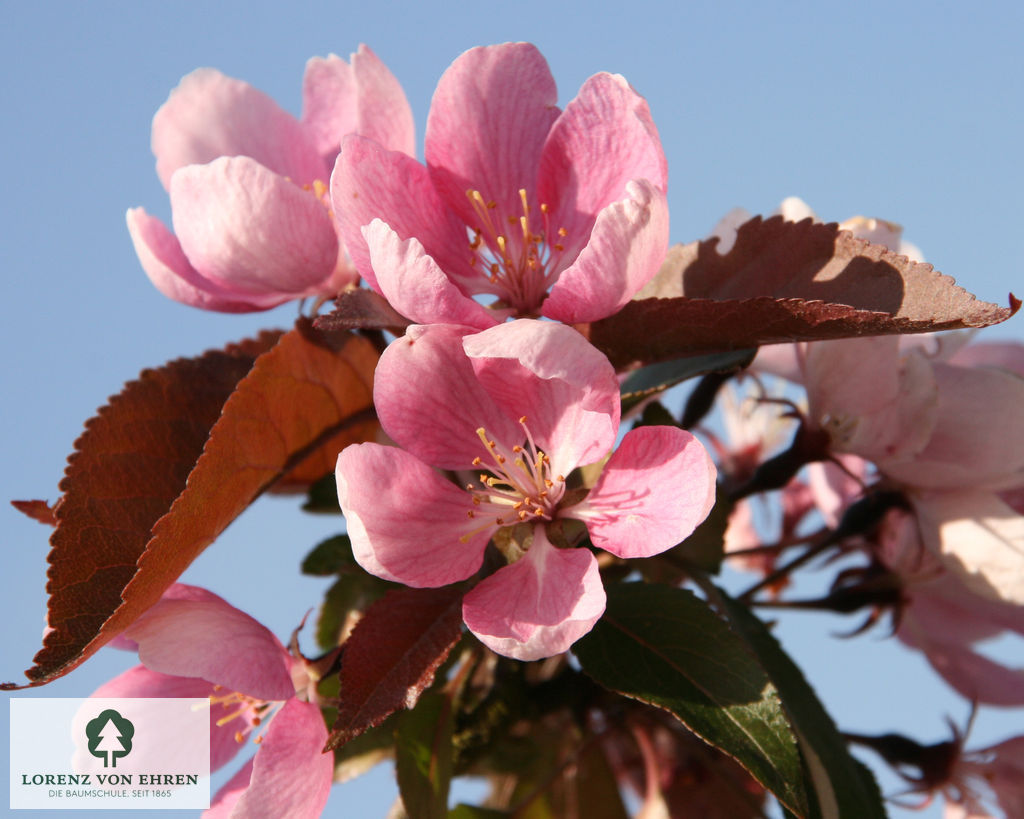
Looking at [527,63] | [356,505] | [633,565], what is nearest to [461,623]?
[356,505]

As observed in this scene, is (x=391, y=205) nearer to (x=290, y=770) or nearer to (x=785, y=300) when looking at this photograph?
(x=785, y=300)

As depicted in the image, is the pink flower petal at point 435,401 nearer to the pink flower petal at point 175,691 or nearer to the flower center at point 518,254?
the flower center at point 518,254

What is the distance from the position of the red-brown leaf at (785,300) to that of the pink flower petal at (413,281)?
0.45 ft

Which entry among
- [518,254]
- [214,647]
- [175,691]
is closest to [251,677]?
[214,647]

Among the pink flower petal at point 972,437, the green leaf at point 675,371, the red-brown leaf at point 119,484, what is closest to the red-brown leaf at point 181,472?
the red-brown leaf at point 119,484

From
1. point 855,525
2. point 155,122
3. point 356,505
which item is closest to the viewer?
point 356,505

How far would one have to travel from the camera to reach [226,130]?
846 mm

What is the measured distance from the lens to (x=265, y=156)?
0.86 meters

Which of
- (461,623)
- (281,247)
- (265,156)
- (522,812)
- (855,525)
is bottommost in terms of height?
(522,812)

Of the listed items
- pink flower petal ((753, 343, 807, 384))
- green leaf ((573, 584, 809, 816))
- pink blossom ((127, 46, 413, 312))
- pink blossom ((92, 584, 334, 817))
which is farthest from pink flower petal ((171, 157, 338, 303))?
pink flower petal ((753, 343, 807, 384))

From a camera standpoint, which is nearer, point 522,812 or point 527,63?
point 527,63

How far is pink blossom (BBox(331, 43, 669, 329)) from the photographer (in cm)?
58

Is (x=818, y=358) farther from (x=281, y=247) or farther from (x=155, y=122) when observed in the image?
(x=155, y=122)

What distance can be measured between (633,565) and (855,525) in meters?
0.27
